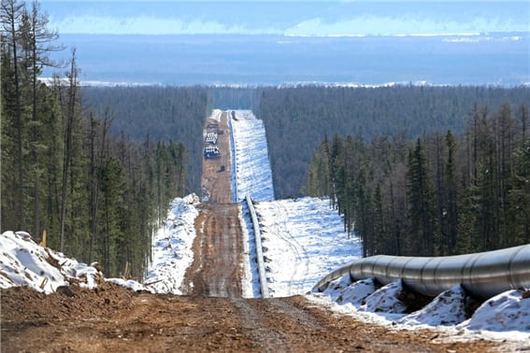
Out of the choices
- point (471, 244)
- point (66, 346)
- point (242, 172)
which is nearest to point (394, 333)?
point (66, 346)

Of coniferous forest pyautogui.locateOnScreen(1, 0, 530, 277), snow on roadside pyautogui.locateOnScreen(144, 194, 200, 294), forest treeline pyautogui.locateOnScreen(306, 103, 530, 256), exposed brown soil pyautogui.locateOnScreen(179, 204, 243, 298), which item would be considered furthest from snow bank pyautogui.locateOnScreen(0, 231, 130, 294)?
forest treeline pyautogui.locateOnScreen(306, 103, 530, 256)

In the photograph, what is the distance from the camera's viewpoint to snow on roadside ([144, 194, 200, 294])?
2023 inches

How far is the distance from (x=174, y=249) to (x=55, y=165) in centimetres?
2543

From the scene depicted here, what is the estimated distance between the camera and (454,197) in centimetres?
6619

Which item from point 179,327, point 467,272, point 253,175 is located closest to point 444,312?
point 467,272

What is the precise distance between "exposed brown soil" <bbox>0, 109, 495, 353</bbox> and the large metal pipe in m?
1.86

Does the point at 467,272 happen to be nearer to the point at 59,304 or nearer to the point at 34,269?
the point at 59,304

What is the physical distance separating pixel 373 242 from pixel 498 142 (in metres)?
18.6

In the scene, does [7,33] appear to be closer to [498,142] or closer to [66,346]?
[66,346]

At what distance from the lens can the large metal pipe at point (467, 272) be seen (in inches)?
556

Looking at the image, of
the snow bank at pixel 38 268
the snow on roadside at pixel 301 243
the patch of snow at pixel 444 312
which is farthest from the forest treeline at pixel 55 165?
the patch of snow at pixel 444 312

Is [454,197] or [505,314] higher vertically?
[505,314]

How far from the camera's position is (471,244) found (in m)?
58.0

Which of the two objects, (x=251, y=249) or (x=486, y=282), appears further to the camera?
(x=251, y=249)
